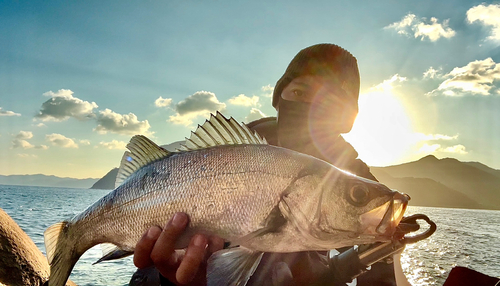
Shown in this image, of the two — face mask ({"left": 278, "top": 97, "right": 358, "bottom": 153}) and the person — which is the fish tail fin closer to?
the person

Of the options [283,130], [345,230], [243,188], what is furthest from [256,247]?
→ [283,130]

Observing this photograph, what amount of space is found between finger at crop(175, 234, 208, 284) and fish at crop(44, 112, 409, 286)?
6cm

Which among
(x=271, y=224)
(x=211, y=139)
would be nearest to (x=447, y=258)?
(x=271, y=224)

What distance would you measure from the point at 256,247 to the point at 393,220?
93 centimetres

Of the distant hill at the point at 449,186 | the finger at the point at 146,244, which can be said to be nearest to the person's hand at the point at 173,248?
the finger at the point at 146,244

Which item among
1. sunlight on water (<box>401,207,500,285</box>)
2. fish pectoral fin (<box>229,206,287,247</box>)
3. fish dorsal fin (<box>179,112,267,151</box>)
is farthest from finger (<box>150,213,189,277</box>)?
sunlight on water (<box>401,207,500,285</box>)

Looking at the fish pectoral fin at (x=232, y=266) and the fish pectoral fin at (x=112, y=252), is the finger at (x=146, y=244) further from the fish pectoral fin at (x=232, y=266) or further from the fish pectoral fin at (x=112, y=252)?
the fish pectoral fin at (x=232, y=266)

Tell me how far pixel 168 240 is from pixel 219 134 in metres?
0.94

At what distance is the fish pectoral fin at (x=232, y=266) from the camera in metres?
1.85

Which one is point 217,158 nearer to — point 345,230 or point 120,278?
point 345,230

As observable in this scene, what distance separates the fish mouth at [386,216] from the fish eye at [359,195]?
0.08m

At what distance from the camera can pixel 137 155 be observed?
2.49m

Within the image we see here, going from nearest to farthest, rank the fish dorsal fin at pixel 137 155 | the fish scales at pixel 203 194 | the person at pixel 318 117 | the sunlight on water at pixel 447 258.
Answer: the fish scales at pixel 203 194 < the fish dorsal fin at pixel 137 155 < the person at pixel 318 117 < the sunlight on water at pixel 447 258

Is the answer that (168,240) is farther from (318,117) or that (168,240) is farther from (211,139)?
(318,117)
